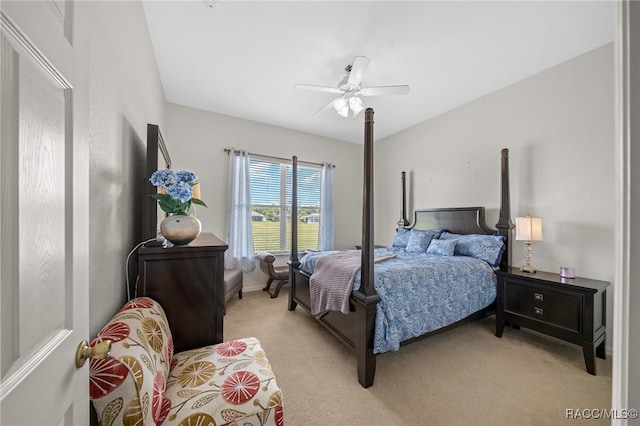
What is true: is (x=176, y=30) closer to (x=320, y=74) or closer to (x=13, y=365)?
(x=320, y=74)

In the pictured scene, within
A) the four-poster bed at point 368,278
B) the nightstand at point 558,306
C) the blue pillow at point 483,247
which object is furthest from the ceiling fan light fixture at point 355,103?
the nightstand at point 558,306

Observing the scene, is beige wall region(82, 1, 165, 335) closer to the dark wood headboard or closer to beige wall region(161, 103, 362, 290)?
beige wall region(161, 103, 362, 290)

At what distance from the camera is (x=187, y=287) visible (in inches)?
55.4

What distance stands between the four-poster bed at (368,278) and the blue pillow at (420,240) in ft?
0.87

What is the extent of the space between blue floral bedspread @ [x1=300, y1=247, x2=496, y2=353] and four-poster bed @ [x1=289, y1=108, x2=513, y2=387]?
0.06 meters

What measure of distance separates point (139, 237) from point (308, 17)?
212 centimetres

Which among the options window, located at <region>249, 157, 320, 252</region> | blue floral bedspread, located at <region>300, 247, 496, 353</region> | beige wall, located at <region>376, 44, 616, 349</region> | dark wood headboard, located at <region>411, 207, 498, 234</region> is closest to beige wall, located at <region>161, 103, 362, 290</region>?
window, located at <region>249, 157, 320, 252</region>

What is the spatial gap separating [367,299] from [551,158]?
260cm

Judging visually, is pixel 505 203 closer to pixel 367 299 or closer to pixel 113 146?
pixel 367 299

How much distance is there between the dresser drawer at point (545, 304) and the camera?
2.00m

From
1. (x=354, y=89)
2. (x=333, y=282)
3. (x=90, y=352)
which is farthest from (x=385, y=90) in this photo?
(x=90, y=352)

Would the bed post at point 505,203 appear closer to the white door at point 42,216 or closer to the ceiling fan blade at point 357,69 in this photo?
the ceiling fan blade at point 357,69

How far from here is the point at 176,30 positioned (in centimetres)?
207

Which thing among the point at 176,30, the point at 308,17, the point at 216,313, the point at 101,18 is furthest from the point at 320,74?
the point at 216,313
